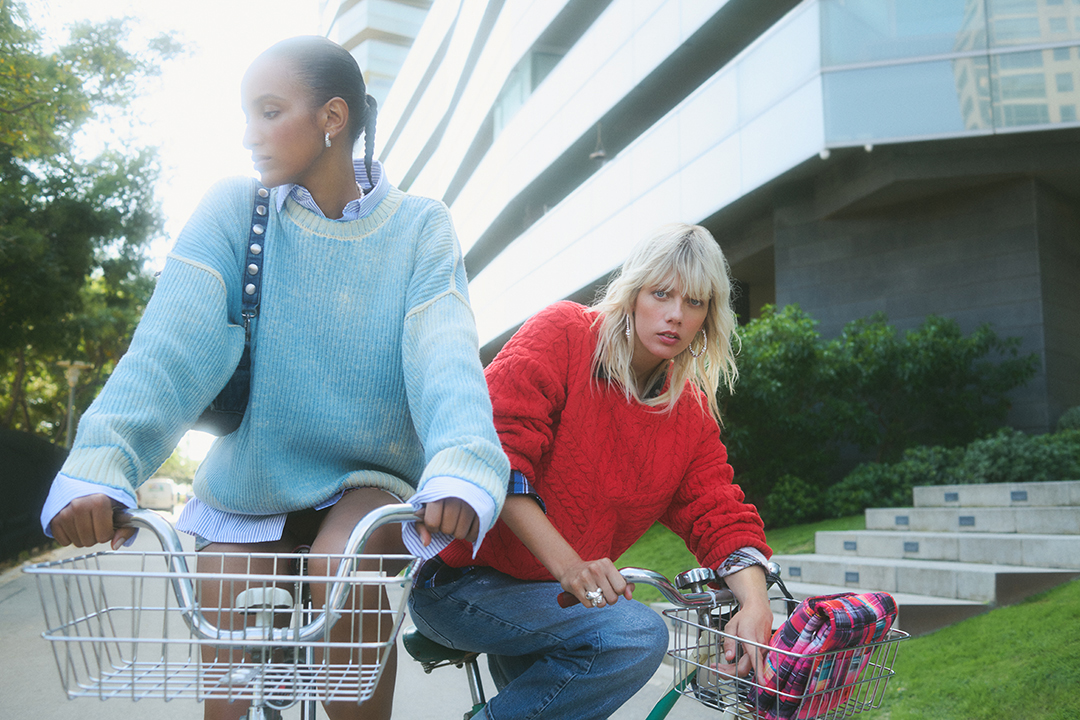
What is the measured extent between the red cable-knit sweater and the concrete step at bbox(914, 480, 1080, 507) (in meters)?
5.38

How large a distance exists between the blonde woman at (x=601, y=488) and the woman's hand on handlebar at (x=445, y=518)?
1.78ft

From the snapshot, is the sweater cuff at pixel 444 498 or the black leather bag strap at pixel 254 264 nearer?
the sweater cuff at pixel 444 498

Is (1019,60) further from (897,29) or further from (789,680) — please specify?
(789,680)

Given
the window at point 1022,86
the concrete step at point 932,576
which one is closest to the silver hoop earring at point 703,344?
the concrete step at point 932,576

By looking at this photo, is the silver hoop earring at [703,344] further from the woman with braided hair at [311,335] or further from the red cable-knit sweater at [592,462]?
the woman with braided hair at [311,335]

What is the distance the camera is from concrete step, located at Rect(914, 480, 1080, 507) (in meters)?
6.61

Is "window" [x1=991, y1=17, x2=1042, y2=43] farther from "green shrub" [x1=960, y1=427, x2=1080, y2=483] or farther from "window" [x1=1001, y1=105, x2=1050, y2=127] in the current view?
"green shrub" [x1=960, y1=427, x2=1080, y2=483]

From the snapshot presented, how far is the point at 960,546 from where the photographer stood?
6402 millimetres

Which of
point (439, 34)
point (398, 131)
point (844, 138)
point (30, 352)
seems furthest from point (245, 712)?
point (398, 131)

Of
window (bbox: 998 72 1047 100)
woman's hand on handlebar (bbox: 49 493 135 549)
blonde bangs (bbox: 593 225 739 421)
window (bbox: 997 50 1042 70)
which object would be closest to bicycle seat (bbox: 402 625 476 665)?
blonde bangs (bbox: 593 225 739 421)

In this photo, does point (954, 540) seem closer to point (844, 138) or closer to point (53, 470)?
point (844, 138)

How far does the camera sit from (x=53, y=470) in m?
16.5

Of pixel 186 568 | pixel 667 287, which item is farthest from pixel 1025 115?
pixel 186 568

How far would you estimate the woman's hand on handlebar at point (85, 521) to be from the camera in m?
1.38
